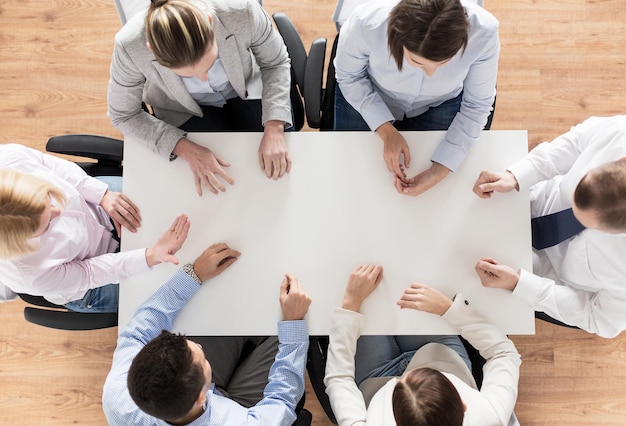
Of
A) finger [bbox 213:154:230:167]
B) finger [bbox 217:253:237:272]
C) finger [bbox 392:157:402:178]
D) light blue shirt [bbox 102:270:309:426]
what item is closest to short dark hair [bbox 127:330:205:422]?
light blue shirt [bbox 102:270:309:426]

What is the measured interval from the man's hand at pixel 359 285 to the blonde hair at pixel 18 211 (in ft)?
2.65

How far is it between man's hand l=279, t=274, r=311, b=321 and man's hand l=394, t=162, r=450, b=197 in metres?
0.39

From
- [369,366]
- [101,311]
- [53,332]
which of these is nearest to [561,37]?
[369,366]

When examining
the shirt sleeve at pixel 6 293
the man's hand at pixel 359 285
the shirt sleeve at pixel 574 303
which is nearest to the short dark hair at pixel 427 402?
the man's hand at pixel 359 285

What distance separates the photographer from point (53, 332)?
2145 millimetres

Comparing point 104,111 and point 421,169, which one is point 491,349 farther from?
point 104,111

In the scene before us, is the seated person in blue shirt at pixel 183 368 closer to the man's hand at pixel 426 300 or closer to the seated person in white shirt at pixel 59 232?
the seated person in white shirt at pixel 59 232

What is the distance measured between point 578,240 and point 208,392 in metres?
1.11

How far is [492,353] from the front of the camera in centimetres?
148

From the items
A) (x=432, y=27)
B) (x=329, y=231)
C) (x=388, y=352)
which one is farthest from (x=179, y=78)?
(x=388, y=352)

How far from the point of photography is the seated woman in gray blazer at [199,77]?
1.23 meters

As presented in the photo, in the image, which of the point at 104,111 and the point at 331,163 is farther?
the point at 104,111

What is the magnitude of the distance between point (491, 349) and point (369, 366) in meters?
0.40

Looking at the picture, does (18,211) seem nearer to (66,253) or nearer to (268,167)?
(66,253)
